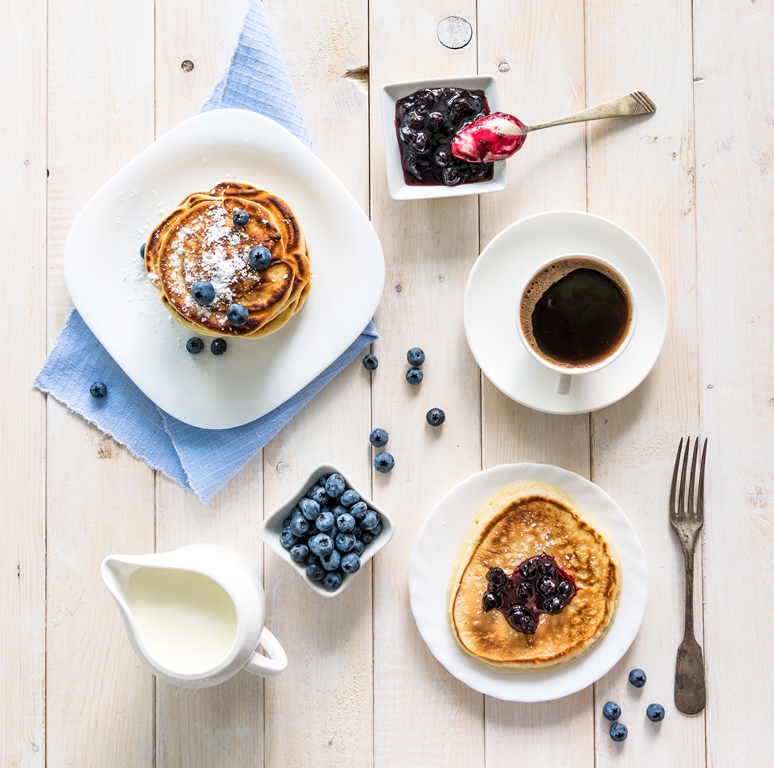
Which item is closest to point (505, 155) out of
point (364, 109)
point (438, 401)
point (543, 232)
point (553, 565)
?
point (543, 232)

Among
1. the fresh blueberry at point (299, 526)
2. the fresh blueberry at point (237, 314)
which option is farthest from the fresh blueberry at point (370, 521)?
the fresh blueberry at point (237, 314)

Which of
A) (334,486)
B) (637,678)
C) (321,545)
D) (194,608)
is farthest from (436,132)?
(637,678)

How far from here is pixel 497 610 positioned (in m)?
1.53

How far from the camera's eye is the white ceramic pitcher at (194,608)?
4.44 feet

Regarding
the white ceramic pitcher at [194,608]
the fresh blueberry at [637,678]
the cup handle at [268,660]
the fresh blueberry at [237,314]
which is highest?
the fresh blueberry at [237,314]

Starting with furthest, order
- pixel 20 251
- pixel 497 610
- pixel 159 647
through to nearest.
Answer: pixel 20 251
pixel 497 610
pixel 159 647

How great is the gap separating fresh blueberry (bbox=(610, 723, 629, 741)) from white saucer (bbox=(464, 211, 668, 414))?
2.29 feet

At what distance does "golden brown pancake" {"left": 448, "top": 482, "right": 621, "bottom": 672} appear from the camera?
154 cm

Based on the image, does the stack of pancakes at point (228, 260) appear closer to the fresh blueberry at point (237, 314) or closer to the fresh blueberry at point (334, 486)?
the fresh blueberry at point (237, 314)

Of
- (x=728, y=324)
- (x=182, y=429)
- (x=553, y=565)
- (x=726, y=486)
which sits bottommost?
(x=553, y=565)

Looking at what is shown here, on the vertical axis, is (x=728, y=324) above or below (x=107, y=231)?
below

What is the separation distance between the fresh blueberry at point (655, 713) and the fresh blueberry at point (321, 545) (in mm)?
805

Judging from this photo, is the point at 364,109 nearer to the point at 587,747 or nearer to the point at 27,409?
the point at 27,409

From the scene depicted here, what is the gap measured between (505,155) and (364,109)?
340mm
